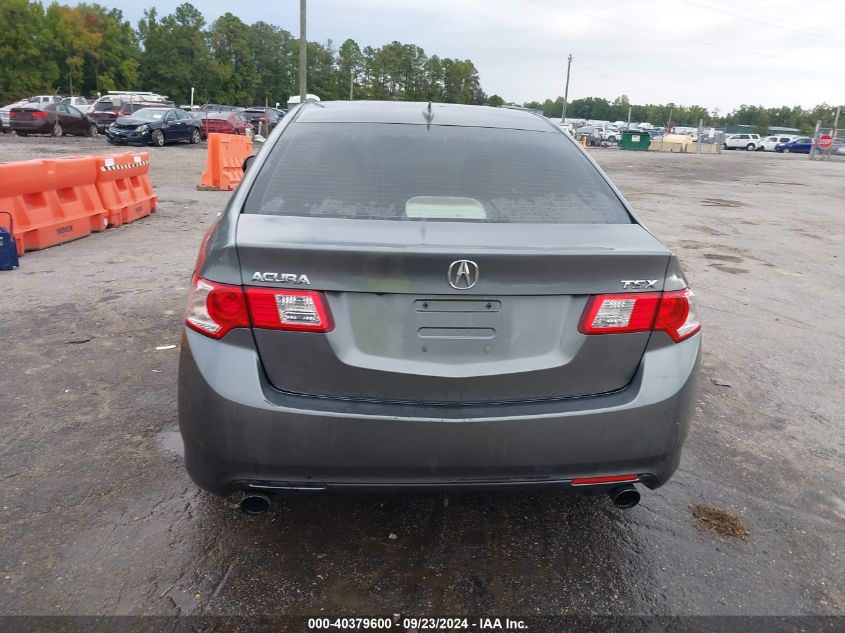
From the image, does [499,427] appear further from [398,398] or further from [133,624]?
[133,624]

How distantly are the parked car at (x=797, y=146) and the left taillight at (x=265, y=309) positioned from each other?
6637 centimetres

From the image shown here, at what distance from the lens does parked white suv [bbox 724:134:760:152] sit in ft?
208

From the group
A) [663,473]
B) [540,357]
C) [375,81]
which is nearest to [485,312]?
[540,357]

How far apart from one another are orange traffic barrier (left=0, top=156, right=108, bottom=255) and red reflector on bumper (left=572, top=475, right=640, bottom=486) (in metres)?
7.36

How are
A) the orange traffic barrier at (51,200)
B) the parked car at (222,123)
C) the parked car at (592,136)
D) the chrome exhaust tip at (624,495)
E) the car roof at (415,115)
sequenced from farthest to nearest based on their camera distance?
the parked car at (592,136)
the parked car at (222,123)
the orange traffic barrier at (51,200)
the car roof at (415,115)
the chrome exhaust tip at (624,495)

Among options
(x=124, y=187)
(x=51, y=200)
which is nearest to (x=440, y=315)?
(x=51, y=200)

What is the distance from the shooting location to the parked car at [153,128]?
26641mm

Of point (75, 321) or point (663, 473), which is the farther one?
point (75, 321)

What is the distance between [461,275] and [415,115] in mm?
1522

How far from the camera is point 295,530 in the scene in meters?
3.00

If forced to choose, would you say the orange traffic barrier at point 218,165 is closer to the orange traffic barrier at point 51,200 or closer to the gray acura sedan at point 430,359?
the orange traffic barrier at point 51,200

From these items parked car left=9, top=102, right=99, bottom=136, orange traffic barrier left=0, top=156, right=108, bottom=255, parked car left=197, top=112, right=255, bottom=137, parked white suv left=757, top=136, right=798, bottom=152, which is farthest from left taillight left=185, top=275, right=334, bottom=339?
parked white suv left=757, top=136, right=798, bottom=152

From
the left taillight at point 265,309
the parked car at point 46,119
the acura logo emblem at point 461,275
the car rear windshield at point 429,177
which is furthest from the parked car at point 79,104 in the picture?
the acura logo emblem at point 461,275

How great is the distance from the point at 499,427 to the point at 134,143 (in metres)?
28.2
